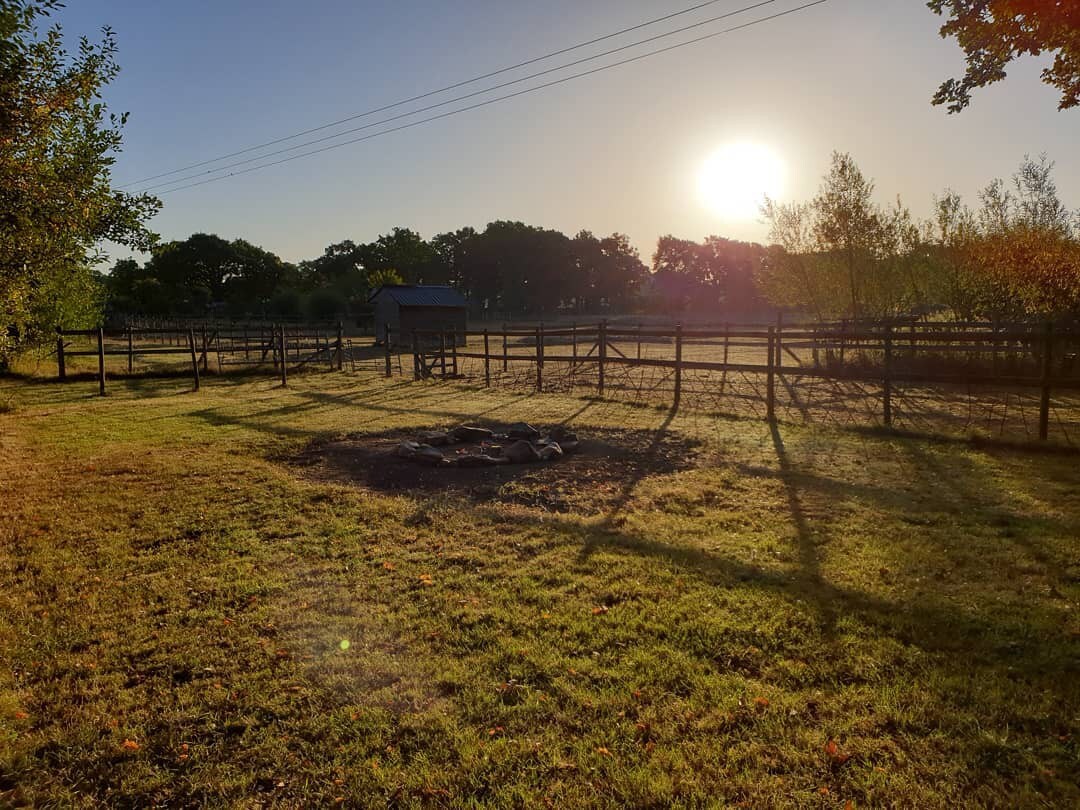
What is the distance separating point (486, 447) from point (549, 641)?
6275mm

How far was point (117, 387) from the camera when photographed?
66.5 feet

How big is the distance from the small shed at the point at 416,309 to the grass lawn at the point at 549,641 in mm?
A: 40072

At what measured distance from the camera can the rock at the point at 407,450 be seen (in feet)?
32.3

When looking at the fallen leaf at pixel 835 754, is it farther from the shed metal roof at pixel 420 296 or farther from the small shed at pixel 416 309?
the shed metal roof at pixel 420 296

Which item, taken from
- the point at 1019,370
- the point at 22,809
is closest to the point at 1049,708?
the point at 22,809

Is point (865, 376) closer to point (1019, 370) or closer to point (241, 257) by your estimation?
point (1019, 370)

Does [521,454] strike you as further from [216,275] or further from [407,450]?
[216,275]

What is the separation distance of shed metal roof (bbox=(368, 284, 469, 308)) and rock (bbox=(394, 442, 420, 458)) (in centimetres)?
3934

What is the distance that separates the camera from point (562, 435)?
36.8 feet

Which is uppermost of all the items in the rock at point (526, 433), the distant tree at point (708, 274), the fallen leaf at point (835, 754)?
the distant tree at point (708, 274)

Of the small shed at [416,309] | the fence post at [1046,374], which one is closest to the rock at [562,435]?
the fence post at [1046,374]

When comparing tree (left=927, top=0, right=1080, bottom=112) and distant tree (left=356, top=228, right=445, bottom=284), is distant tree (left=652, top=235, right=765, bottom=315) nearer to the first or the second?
distant tree (left=356, top=228, right=445, bottom=284)

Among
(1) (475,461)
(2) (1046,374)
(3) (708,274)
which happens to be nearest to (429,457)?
(1) (475,461)

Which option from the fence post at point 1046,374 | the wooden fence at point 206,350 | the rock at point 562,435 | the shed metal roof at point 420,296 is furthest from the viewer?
the shed metal roof at point 420,296
